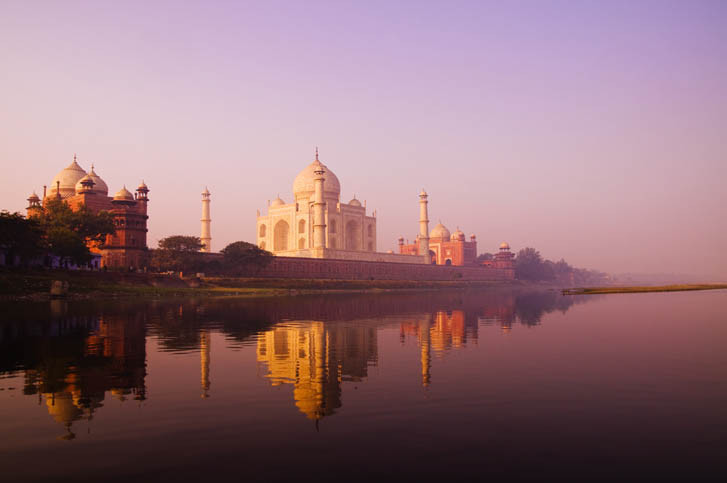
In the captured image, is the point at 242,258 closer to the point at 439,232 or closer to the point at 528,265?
the point at 439,232

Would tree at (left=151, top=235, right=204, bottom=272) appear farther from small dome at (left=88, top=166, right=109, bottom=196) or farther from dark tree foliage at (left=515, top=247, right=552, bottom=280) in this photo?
dark tree foliage at (left=515, top=247, right=552, bottom=280)

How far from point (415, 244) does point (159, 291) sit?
70319 mm

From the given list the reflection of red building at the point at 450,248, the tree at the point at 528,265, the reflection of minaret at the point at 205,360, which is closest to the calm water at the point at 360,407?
the reflection of minaret at the point at 205,360

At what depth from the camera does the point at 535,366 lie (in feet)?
35.8

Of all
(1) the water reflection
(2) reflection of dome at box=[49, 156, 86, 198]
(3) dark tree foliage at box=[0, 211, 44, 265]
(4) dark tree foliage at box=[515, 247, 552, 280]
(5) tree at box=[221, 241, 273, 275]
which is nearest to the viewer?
(1) the water reflection

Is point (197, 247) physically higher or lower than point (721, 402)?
higher

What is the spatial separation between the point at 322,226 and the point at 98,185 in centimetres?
2642

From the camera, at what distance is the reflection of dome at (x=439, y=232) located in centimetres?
10225

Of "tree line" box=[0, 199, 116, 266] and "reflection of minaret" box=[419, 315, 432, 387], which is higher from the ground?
"tree line" box=[0, 199, 116, 266]

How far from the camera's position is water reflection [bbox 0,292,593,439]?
8.60 metres

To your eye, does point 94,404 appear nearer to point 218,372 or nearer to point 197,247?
point 218,372

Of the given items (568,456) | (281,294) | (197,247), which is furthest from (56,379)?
(197,247)

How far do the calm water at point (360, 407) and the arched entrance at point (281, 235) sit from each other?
63607 millimetres

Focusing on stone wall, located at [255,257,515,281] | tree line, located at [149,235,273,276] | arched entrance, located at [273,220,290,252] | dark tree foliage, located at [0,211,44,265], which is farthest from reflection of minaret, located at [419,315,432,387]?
arched entrance, located at [273,220,290,252]
